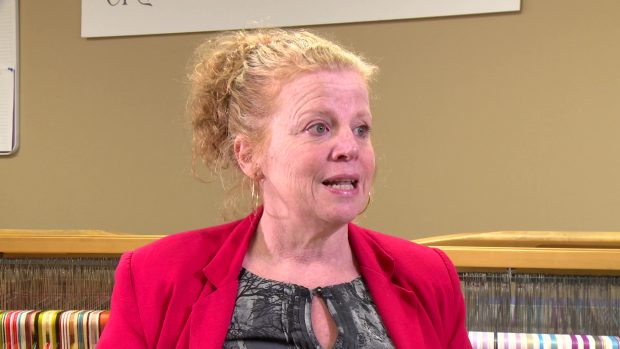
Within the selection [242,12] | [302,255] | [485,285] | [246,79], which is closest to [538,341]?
[485,285]

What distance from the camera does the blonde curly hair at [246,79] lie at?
1123mm

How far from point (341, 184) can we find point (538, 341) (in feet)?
1.85

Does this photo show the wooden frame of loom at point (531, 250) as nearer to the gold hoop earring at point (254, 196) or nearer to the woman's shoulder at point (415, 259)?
the woman's shoulder at point (415, 259)

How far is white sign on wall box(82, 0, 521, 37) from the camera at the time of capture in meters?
1.73

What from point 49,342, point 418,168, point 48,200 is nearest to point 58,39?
point 48,200

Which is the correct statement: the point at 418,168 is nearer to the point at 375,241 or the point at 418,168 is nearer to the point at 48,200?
the point at 375,241

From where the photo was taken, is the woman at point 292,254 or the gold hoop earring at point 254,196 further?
the gold hoop earring at point 254,196

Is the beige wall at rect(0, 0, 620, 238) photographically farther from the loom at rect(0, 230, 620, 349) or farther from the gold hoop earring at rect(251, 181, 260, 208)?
the gold hoop earring at rect(251, 181, 260, 208)

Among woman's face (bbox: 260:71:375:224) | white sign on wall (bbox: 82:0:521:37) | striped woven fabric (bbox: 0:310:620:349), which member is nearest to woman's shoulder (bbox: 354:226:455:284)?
woman's face (bbox: 260:71:375:224)

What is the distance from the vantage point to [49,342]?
145cm

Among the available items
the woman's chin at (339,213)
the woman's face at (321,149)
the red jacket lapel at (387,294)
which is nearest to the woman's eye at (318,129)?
the woman's face at (321,149)

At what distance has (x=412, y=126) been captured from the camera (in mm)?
1778

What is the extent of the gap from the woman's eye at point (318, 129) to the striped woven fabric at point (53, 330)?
69 cm

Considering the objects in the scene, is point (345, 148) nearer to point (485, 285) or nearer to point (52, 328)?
point (485, 285)
